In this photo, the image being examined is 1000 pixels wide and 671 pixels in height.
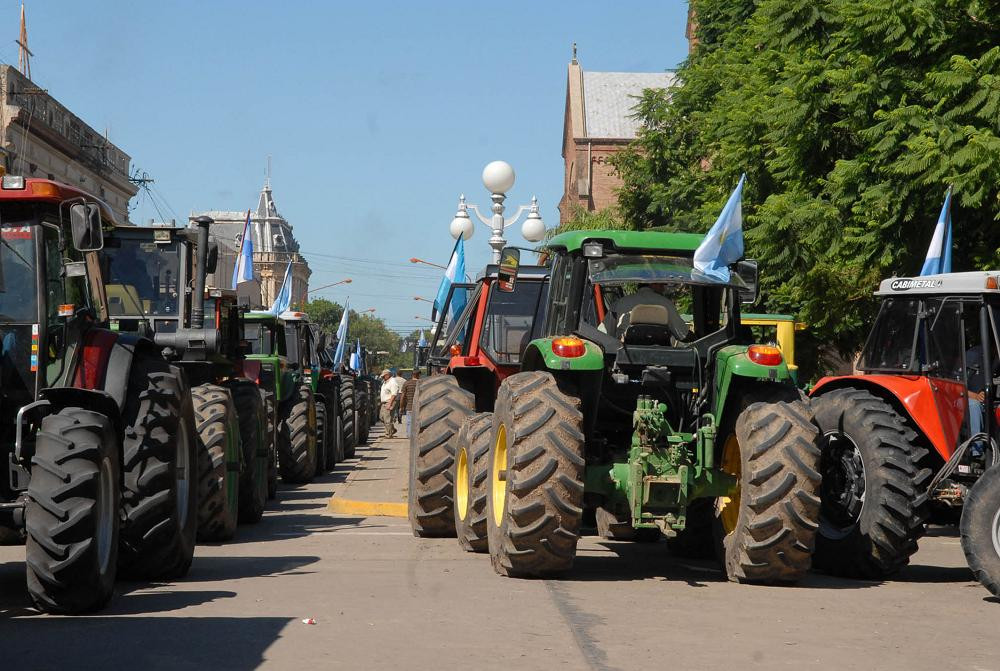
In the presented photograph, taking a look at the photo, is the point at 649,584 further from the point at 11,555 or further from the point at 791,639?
the point at 11,555

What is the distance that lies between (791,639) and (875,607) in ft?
5.52

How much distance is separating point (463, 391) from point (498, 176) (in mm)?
9277

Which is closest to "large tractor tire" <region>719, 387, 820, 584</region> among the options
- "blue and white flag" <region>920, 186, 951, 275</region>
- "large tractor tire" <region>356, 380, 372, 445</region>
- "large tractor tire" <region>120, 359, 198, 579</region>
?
"large tractor tire" <region>120, 359, 198, 579</region>

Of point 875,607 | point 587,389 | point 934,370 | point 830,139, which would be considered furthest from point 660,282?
point 830,139

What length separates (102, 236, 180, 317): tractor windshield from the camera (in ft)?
50.3

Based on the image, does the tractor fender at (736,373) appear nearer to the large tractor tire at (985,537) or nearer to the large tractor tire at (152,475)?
the large tractor tire at (985,537)

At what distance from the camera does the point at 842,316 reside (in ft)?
74.8

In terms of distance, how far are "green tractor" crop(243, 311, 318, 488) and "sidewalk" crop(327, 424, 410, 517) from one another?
2.66 feet

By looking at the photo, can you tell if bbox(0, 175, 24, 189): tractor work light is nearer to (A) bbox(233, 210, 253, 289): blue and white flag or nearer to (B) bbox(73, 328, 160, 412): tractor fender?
(B) bbox(73, 328, 160, 412): tractor fender

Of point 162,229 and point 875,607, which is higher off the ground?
point 162,229


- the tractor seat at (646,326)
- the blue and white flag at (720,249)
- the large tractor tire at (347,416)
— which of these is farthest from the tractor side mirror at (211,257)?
the large tractor tire at (347,416)

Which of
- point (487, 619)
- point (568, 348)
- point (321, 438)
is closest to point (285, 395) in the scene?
point (321, 438)

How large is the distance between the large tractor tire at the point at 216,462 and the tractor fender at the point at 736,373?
4488 mm

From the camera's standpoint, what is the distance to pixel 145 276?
1574 cm
